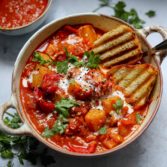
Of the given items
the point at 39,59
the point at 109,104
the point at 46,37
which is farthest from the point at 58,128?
the point at 46,37

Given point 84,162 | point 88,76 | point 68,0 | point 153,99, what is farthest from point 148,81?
point 68,0

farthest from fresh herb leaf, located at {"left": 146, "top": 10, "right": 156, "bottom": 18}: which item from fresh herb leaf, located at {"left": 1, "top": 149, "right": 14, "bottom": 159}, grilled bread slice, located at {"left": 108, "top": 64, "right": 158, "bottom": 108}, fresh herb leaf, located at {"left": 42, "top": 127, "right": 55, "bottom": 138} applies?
fresh herb leaf, located at {"left": 1, "top": 149, "right": 14, "bottom": 159}

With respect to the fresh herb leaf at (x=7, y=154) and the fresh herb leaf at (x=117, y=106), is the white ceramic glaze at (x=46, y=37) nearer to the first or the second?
the fresh herb leaf at (x=117, y=106)

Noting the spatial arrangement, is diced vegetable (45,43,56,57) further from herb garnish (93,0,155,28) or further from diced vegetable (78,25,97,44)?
herb garnish (93,0,155,28)

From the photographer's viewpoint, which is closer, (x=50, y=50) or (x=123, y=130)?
(x=123, y=130)

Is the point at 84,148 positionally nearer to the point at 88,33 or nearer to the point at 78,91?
the point at 78,91

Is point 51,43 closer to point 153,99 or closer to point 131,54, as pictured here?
point 131,54
